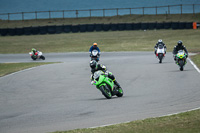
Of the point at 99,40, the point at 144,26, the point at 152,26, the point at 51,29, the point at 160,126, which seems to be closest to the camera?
the point at 160,126

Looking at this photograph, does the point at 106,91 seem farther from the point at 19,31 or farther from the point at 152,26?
the point at 19,31

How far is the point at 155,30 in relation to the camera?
170 ft

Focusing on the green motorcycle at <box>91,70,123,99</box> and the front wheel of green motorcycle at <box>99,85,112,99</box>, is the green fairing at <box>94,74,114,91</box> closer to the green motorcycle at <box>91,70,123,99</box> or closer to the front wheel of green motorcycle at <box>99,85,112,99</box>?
the green motorcycle at <box>91,70,123,99</box>

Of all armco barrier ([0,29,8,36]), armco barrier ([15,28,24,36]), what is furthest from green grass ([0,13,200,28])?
armco barrier ([15,28,24,36])

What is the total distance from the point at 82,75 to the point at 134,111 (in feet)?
32.4

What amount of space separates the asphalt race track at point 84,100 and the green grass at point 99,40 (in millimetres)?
23945

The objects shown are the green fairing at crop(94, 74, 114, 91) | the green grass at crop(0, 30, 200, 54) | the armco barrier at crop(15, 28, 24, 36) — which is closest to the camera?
the green fairing at crop(94, 74, 114, 91)

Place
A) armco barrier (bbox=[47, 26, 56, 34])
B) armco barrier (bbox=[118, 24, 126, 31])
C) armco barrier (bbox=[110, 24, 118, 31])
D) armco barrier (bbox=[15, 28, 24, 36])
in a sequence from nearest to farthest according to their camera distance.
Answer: armco barrier (bbox=[118, 24, 126, 31]), armco barrier (bbox=[110, 24, 118, 31]), armco barrier (bbox=[15, 28, 24, 36]), armco barrier (bbox=[47, 26, 56, 34])

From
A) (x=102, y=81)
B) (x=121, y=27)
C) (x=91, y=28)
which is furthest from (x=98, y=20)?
(x=102, y=81)

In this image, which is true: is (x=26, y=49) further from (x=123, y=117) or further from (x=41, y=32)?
(x=123, y=117)

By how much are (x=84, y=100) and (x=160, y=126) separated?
454 cm

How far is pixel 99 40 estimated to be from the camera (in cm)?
4947

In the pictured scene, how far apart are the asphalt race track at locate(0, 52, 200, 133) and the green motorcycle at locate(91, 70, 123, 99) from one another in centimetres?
24

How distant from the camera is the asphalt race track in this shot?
870 cm
